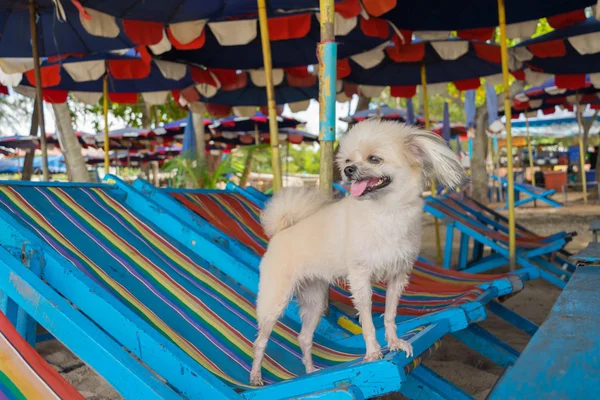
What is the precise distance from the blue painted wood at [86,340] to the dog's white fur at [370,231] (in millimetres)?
561

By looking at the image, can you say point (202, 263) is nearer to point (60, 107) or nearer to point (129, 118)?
point (60, 107)

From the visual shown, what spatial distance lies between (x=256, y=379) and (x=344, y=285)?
3.70 ft

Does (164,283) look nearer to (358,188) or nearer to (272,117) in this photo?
(358,188)

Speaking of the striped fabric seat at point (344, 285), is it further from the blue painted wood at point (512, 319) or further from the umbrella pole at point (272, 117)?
the umbrella pole at point (272, 117)

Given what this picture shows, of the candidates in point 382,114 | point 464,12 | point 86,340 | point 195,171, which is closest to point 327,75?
point 86,340

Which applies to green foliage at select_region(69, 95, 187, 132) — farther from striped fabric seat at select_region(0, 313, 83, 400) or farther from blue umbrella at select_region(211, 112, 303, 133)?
striped fabric seat at select_region(0, 313, 83, 400)

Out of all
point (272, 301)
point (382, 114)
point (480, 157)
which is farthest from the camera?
point (480, 157)

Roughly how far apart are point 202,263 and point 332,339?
76 cm

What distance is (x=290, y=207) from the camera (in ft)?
7.97

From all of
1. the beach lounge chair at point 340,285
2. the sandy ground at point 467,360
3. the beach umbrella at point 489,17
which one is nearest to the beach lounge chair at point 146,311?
the beach lounge chair at point 340,285

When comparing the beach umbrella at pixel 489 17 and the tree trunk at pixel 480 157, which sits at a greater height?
the beach umbrella at pixel 489 17

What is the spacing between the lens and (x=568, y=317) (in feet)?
5.68

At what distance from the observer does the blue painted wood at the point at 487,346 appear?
272 centimetres

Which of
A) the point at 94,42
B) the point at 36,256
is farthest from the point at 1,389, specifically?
the point at 94,42
